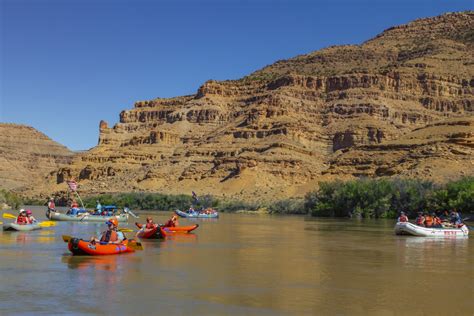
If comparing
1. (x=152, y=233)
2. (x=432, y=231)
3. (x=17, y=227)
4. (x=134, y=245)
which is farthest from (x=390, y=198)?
(x=134, y=245)

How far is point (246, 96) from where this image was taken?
166m

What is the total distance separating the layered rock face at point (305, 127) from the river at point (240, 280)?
73779 millimetres

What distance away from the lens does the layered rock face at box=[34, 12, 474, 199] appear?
118 metres

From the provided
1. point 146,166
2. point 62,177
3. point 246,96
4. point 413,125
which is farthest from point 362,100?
point 62,177

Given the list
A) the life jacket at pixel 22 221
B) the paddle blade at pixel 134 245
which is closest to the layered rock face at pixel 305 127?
the life jacket at pixel 22 221

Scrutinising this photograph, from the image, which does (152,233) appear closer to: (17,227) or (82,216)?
(17,227)

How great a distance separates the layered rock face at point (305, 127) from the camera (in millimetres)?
117875

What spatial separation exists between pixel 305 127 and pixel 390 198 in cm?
7038

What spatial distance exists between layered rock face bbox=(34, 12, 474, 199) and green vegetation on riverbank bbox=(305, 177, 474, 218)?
1011 inches

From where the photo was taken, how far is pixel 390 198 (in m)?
73.4

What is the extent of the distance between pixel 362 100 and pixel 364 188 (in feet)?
245

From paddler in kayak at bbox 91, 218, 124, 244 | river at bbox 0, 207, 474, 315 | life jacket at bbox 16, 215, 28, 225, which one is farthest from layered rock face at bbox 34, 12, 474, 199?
paddler in kayak at bbox 91, 218, 124, 244

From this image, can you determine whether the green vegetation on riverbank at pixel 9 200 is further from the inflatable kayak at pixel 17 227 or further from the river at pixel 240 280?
the river at pixel 240 280

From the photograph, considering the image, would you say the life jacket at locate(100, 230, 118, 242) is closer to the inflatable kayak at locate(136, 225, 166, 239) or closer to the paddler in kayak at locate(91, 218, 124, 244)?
the paddler in kayak at locate(91, 218, 124, 244)
